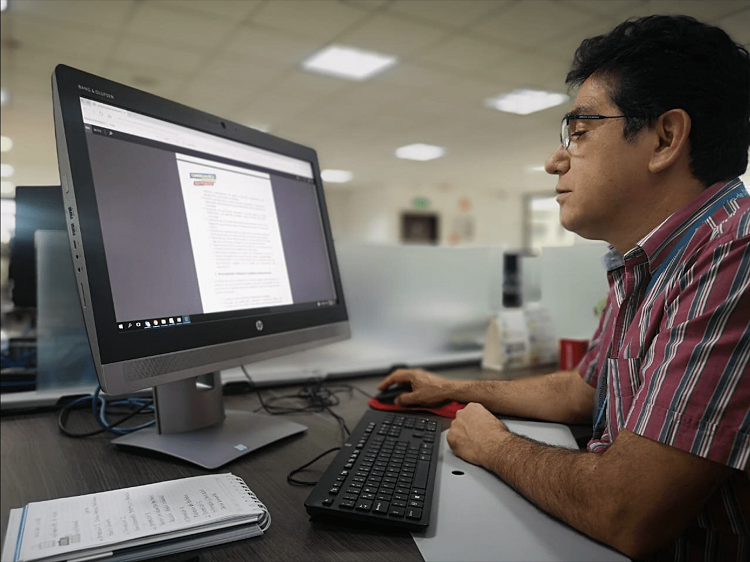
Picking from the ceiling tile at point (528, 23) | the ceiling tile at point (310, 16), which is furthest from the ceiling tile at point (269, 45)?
the ceiling tile at point (528, 23)

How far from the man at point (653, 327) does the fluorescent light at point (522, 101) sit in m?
3.87

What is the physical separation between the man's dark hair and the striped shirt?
7 cm

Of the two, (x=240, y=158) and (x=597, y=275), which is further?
(x=597, y=275)

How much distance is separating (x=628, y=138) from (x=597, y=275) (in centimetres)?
84

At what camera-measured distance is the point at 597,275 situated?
1.61 m

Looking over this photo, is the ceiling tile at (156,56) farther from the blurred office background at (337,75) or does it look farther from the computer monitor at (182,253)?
the computer monitor at (182,253)

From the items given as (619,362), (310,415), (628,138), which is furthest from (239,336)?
(628,138)

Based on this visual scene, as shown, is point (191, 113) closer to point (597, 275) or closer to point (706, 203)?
point (706, 203)

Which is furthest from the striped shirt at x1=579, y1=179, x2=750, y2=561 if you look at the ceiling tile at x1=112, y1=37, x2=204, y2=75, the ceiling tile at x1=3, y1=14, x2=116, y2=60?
the ceiling tile at x1=112, y1=37, x2=204, y2=75

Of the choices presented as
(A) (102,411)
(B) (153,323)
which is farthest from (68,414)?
(B) (153,323)

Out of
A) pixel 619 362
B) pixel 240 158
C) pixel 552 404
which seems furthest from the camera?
pixel 552 404

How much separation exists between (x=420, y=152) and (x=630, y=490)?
7118 millimetres

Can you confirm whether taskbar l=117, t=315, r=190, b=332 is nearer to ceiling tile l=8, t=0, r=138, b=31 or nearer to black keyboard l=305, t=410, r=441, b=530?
black keyboard l=305, t=410, r=441, b=530

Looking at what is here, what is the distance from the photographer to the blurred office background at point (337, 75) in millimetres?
1628
